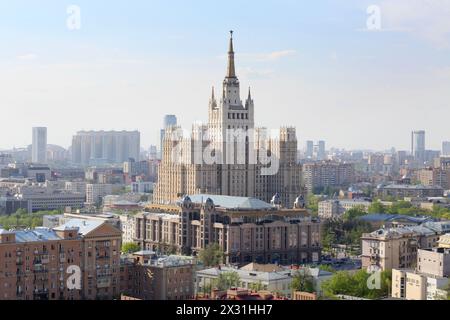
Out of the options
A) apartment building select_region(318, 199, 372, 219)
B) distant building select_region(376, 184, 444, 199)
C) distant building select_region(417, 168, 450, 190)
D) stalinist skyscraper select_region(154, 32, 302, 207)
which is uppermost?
stalinist skyscraper select_region(154, 32, 302, 207)

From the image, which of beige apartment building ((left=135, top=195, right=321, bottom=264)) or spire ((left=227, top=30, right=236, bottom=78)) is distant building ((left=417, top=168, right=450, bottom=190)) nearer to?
spire ((left=227, top=30, right=236, bottom=78))

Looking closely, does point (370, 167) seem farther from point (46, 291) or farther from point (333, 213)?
point (46, 291)

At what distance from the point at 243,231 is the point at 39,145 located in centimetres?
4166

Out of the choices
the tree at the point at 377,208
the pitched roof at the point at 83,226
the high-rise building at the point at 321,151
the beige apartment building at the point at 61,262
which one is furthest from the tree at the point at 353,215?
the high-rise building at the point at 321,151

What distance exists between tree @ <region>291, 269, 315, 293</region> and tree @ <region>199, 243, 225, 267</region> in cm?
386

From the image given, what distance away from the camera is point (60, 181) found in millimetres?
53156

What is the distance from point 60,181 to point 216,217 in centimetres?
2964

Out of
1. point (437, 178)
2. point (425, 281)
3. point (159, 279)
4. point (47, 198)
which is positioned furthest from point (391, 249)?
point (437, 178)

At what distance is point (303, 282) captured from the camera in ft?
60.2

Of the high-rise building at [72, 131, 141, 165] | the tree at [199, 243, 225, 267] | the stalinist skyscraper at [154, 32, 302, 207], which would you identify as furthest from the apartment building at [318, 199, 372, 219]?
the high-rise building at [72, 131, 141, 165]

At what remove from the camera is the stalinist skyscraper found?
98.6 feet

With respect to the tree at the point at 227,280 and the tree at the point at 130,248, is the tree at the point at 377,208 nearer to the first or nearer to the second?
the tree at the point at 130,248

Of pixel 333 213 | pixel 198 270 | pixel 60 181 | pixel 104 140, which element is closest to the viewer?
pixel 198 270

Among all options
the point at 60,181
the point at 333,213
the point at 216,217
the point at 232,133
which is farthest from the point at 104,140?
the point at 216,217
